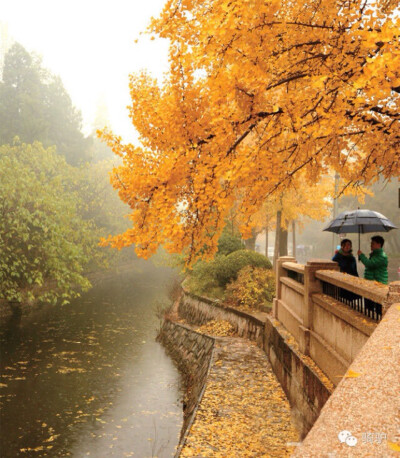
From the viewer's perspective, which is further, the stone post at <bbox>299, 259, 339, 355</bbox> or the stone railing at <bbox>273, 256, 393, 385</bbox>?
the stone post at <bbox>299, 259, 339, 355</bbox>

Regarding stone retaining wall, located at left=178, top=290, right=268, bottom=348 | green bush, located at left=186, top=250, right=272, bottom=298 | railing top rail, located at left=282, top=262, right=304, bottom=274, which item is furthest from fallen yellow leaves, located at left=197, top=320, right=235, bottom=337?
railing top rail, located at left=282, top=262, right=304, bottom=274

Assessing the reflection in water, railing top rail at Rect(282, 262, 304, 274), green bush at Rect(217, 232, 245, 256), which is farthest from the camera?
green bush at Rect(217, 232, 245, 256)

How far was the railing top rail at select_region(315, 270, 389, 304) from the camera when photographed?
467 cm

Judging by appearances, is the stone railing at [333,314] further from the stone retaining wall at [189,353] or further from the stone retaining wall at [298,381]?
the stone retaining wall at [189,353]

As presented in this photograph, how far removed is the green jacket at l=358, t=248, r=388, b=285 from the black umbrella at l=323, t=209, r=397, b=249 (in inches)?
77.2

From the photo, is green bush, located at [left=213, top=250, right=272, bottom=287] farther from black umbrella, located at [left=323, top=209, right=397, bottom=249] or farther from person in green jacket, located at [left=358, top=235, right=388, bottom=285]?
person in green jacket, located at [left=358, top=235, right=388, bottom=285]

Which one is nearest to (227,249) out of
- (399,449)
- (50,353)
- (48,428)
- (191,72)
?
(50,353)

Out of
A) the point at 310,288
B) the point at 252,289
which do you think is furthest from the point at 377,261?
the point at 252,289

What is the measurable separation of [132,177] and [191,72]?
2029 millimetres

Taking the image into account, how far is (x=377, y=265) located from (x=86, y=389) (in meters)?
8.24

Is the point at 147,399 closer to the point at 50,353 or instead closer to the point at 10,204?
the point at 50,353

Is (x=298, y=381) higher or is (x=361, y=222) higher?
(x=361, y=222)

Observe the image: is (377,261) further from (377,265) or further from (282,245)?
(282,245)

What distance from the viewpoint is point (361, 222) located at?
9.89m
